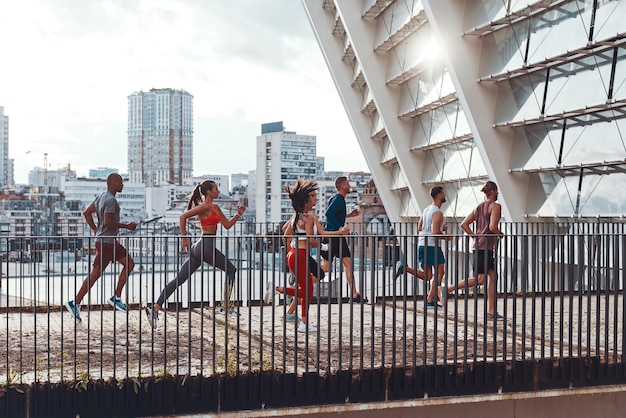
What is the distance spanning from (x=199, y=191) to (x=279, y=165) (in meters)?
156

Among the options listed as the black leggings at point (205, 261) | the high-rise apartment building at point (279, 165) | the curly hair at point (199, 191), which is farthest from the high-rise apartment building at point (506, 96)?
the high-rise apartment building at point (279, 165)

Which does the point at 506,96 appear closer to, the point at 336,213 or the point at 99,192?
the point at 336,213

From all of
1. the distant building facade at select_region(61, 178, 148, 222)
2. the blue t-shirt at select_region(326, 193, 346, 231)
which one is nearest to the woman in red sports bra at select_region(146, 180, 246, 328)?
the blue t-shirt at select_region(326, 193, 346, 231)

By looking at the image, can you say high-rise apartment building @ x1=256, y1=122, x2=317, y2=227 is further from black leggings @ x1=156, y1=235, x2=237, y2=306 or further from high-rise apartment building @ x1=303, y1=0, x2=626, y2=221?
Result: black leggings @ x1=156, y1=235, x2=237, y2=306

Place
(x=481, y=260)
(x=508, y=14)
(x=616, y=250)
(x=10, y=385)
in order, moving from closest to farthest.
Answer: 1. (x=10, y=385)
2. (x=616, y=250)
3. (x=481, y=260)
4. (x=508, y=14)

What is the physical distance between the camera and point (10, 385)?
6711mm

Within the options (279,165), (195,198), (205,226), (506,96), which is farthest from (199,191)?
(279,165)

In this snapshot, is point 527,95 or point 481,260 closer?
point 481,260

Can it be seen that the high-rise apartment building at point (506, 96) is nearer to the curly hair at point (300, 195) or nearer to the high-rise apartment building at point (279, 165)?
the curly hair at point (300, 195)

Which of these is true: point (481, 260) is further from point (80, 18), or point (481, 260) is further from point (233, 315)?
point (80, 18)

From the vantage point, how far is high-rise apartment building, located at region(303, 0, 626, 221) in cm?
1678

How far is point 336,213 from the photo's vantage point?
11070 mm

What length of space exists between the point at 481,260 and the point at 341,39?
2977cm

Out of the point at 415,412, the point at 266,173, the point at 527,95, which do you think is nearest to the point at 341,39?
the point at 527,95
